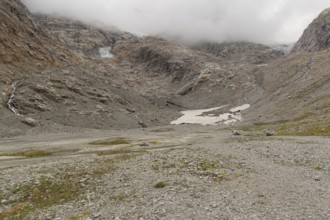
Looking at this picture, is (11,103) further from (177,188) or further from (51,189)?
(177,188)

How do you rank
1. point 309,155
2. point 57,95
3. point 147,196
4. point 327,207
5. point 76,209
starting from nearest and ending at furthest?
point 327,207, point 76,209, point 147,196, point 309,155, point 57,95

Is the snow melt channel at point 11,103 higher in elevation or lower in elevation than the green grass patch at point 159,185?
higher

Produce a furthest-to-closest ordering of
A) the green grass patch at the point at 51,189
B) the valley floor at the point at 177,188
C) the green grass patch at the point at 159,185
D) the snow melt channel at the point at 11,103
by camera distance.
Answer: the snow melt channel at the point at 11,103 → the green grass patch at the point at 159,185 → the green grass patch at the point at 51,189 → the valley floor at the point at 177,188

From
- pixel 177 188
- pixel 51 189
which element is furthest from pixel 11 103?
pixel 177 188

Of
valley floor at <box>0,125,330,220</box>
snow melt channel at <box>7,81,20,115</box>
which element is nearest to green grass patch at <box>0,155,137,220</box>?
valley floor at <box>0,125,330,220</box>

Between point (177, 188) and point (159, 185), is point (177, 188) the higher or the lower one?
the lower one

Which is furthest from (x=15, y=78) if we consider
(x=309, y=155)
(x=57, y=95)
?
(x=309, y=155)

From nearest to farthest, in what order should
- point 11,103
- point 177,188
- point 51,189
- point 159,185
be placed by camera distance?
point 177,188 < point 159,185 < point 51,189 < point 11,103

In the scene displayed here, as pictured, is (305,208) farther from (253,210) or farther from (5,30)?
(5,30)

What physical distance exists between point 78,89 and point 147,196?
165m

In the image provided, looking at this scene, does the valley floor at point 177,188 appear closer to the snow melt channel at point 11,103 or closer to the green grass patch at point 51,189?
the green grass patch at point 51,189

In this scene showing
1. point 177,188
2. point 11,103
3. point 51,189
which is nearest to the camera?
point 177,188

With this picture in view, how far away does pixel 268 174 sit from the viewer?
3072 cm

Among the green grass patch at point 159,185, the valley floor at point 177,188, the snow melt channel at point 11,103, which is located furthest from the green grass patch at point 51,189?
the snow melt channel at point 11,103
